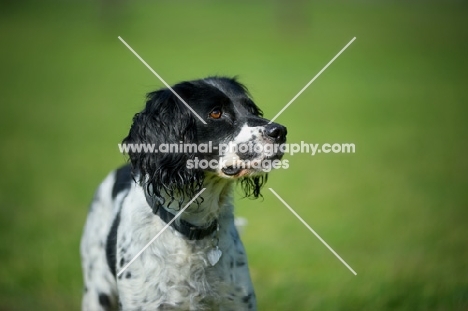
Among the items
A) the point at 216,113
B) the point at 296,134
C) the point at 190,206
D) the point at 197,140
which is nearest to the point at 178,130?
the point at 197,140

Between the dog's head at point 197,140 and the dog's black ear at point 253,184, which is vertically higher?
the dog's head at point 197,140

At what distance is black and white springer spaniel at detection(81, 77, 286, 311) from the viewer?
4.65 meters

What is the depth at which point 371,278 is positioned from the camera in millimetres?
6453

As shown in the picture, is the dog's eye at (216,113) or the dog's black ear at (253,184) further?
the dog's black ear at (253,184)

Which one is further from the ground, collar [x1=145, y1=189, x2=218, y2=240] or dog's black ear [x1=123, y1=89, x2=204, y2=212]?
dog's black ear [x1=123, y1=89, x2=204, y2=212]

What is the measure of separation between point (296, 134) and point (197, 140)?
30.7ft

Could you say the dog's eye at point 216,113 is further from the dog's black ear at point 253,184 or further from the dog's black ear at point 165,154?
the dog's black ear at point 253,184

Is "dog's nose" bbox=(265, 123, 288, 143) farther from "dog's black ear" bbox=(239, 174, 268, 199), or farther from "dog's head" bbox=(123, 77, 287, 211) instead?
"dog's black ear" bbox=(239, 174, 268, 199)

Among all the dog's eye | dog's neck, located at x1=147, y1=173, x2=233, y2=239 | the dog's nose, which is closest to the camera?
the dog's nose

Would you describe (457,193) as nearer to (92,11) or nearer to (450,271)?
(450,271)

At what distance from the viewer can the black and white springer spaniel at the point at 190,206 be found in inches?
183

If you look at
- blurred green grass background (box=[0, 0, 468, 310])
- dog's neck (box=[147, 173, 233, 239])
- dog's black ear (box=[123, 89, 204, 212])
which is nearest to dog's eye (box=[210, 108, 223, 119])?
dog's black ear (box=[123, 89, 204, 212])

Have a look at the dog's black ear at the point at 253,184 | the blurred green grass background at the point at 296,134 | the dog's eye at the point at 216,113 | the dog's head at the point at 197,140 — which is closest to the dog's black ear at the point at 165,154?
the dog's head at the point at 197,140

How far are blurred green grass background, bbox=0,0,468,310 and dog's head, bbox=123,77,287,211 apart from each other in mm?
1744
